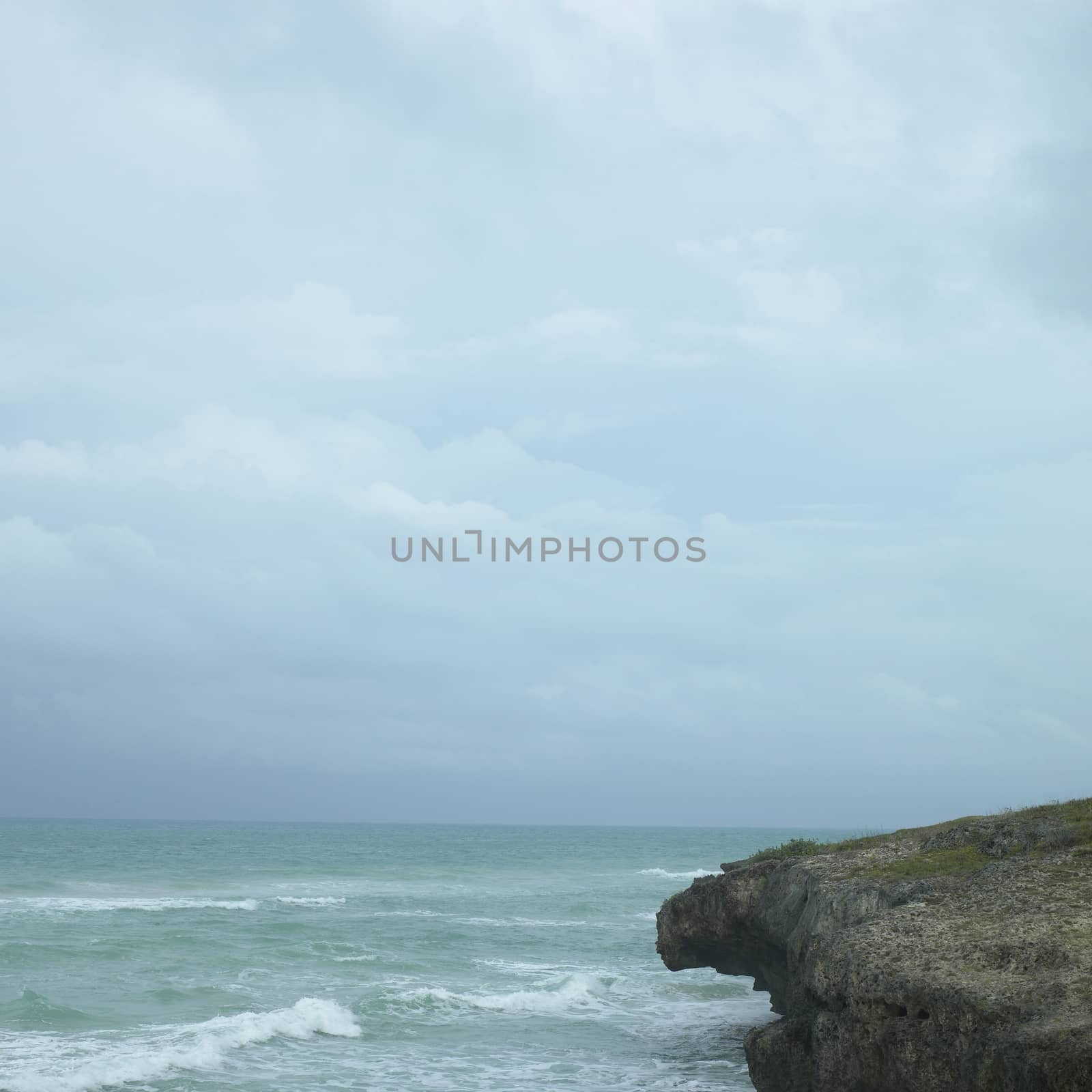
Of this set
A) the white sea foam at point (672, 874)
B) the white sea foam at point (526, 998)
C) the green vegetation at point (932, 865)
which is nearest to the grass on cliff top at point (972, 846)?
the green vegetation at point (932, 865)

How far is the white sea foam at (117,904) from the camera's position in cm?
Result: 4341

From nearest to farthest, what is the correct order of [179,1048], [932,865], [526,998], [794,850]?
[932,865], [179,1048], [794,850], [526,998]

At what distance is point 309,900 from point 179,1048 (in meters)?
29.7

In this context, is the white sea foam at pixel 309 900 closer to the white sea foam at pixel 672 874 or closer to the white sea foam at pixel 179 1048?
the white sea foam at pixel 179 1048

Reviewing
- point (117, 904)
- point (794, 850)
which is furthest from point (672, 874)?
point (794, 850)

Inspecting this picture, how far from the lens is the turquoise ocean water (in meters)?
19.2

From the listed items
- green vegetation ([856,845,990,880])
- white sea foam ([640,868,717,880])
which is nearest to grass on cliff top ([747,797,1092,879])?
green vegetation ([856,845,990,880])

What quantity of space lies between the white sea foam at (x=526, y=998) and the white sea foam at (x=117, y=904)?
69.6 ft

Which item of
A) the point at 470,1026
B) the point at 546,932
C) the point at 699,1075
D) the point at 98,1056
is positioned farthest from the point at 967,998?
the point at 546,932

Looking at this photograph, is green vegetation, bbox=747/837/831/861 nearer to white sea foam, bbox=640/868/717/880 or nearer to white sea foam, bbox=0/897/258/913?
white sea foam, bbox=0/897/258/913

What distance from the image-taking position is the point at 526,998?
25422 mm

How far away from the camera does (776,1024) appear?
1458cm

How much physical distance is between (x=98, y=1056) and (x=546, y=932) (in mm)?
21323

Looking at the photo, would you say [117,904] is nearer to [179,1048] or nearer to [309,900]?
[309,900]
